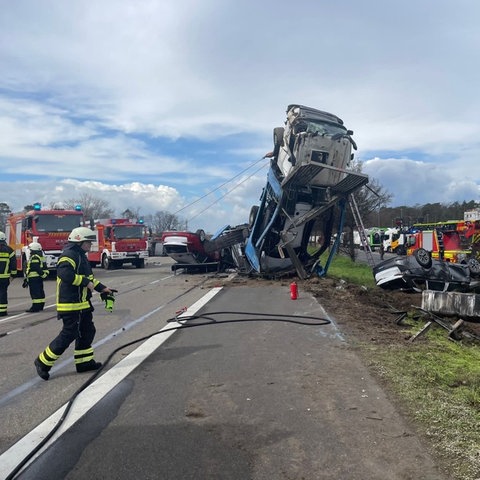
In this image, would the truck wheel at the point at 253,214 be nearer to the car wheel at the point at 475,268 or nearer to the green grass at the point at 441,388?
the car wheel at the point at 475,268

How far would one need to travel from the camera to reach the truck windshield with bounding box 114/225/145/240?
2627 cm

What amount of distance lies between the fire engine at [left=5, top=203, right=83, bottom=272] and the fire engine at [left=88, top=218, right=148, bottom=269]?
18.0 feet

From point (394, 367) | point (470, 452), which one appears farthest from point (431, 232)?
point (470, 452)

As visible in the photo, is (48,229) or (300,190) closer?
(300,190)

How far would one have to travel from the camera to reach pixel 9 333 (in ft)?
27.1

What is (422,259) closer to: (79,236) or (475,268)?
(475,268)

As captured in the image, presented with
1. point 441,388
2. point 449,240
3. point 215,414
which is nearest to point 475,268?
point 441,388

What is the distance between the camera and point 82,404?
4516 millimetres

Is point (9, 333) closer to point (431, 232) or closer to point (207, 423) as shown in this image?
point (207, 423)

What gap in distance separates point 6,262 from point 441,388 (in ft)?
31.0

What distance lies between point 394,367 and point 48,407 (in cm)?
362

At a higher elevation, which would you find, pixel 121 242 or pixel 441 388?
pixel 121 242

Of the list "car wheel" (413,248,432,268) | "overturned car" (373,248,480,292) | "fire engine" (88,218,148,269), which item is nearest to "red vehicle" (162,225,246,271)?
"fire engine" (88,218,148,269)

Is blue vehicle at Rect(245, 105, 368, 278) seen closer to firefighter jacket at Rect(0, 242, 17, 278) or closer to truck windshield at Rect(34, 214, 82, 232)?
firefighter jacket at Rect(0, 242, 17, 278)
